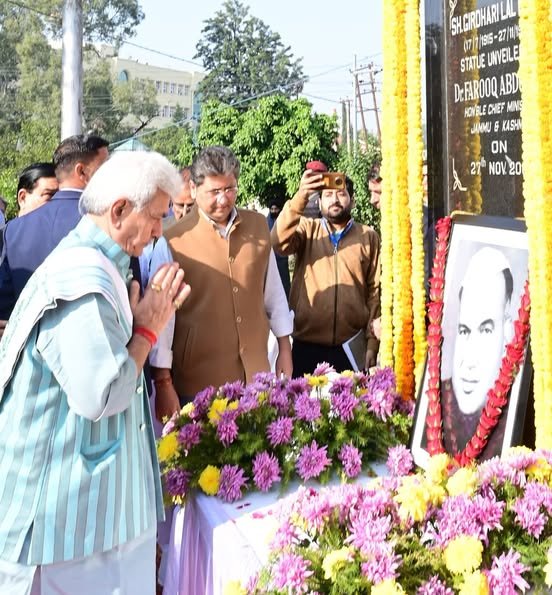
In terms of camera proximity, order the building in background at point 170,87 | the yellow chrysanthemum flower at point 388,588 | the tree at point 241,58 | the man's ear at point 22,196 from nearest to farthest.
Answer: the yellow chrysanthemum flower at point 388,588 → the man's ear at point 22,196 → the tree at point 241,58 → the building in background at point 170,87

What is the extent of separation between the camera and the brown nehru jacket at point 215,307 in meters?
3.65

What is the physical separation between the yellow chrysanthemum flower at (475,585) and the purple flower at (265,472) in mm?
921

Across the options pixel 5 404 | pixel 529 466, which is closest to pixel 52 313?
pixel 5 404

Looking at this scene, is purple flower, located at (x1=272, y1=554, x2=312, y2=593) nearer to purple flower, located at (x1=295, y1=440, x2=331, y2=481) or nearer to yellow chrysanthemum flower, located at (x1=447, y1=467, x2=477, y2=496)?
yellow chrysanthemum flower, located at (x1=447, y1=467, x2=477, y2=496)

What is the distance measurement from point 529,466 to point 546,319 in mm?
334

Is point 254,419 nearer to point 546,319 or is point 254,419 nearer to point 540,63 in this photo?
point 546,319

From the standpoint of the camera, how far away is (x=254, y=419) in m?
2.69

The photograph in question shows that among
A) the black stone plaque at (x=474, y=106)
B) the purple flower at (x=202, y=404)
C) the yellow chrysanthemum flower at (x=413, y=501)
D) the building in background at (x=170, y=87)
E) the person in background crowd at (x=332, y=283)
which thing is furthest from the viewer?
the building in background at (x=170, y=87)

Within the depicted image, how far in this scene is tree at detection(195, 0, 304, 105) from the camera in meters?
59.8

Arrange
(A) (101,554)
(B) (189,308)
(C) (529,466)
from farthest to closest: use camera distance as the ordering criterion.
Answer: (B) (189,308) < (A) (101,554) < (C) (529,466)

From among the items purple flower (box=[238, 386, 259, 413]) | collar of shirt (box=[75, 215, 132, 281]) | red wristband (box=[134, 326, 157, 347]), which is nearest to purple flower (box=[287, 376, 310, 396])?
purple flower (box=[238, 386, 259, 413])

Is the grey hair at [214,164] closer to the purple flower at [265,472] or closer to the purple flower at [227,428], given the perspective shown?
the purple flower at [227,428]

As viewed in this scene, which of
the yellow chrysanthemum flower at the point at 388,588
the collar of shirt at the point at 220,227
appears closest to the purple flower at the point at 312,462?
the yellow chrysanthemum flower at the point at 388,588

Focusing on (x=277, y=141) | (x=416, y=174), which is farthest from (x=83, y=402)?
(x=277, y=141)
